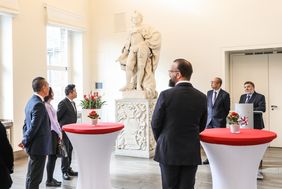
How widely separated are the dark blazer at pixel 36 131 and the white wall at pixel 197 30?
4213 millimetres

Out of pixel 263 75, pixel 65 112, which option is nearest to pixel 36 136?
pixel 65 112

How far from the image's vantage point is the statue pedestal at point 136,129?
5.68 metres

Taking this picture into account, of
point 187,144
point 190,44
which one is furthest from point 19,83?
point 187,144

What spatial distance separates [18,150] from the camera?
5.84 meters

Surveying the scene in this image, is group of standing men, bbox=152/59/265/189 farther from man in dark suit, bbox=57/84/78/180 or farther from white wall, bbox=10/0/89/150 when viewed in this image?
white wall, bbox=10/0/89/150

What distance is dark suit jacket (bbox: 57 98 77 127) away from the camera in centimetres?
421

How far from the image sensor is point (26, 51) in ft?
20.1

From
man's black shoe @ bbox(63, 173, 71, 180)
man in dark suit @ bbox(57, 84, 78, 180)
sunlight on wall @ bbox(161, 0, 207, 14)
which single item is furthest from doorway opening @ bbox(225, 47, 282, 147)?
man's black shoe @ bbox(63, 173, 71, 180)

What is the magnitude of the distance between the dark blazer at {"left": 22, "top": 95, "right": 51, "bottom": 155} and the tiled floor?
3.35 feet

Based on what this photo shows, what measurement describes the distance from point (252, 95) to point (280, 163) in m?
1.29

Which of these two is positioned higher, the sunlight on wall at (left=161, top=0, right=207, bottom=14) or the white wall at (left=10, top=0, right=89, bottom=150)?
the sunlight on wall at (left=161, top=0, right=207, bottom=14)

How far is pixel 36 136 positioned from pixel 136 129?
2.81 m

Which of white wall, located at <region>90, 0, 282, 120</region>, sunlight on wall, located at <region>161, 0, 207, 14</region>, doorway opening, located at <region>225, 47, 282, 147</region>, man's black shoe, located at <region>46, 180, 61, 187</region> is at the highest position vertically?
sunlight on wall, located at <region>161, 0, 207, 14</region>

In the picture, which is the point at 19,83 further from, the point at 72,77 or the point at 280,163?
the point at 280,163
